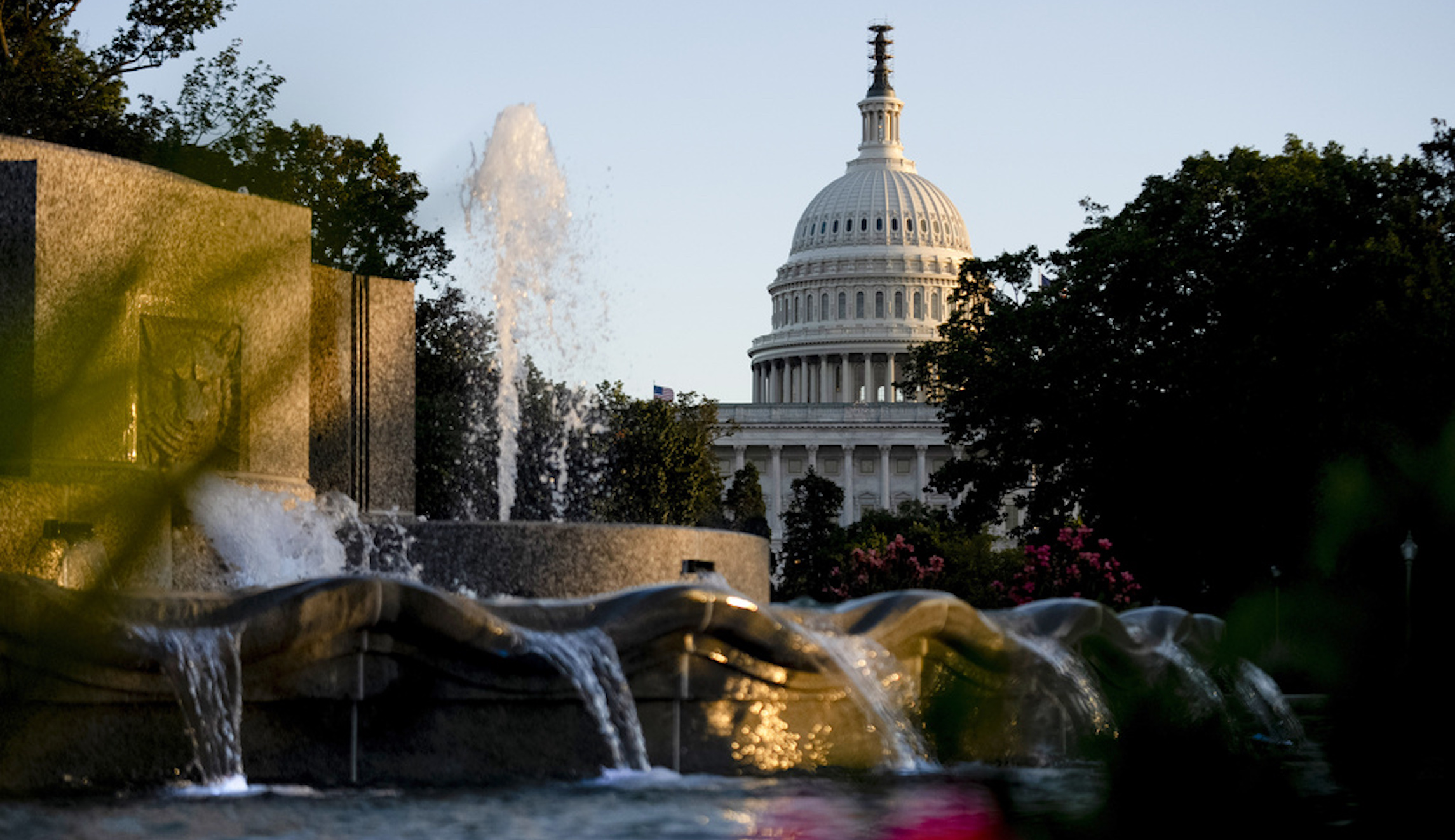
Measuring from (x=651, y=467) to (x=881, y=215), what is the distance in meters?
99.3

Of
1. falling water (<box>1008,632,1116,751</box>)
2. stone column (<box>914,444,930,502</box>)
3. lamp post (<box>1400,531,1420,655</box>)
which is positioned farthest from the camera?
stone column (<box>914,444,930,502</box>)

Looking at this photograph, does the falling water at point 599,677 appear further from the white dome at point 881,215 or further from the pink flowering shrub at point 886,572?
the white dome at point 881,215

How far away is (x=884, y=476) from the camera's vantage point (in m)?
142

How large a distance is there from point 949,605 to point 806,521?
282 ft

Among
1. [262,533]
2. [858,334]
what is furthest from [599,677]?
[858,334]

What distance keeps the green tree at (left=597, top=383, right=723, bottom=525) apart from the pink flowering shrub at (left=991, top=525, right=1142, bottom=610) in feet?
113

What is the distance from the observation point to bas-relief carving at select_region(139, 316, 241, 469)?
10781 millimetres

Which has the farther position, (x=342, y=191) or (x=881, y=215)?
(x=881, y=215)

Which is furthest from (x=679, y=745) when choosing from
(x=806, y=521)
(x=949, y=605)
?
(x=806, y=521)

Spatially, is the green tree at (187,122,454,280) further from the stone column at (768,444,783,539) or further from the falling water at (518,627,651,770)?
the stone column at (768,444,783,539)

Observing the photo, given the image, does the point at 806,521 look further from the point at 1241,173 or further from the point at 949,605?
the point at 949,605

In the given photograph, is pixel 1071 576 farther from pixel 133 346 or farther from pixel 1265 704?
pixel 133 346

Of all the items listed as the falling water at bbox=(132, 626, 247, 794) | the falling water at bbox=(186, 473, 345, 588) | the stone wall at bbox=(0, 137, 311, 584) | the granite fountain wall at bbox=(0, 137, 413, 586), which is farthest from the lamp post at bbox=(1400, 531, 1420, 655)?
the falling water at bbox=(132, 626, 247, 794)

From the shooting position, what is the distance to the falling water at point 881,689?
889 cm
